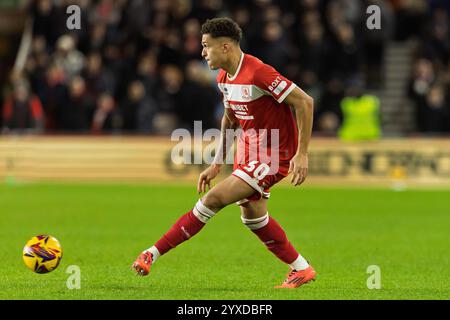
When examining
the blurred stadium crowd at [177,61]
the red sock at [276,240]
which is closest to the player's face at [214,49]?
the red sock at [276,240]

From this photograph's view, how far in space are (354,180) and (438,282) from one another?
12163 millimetres

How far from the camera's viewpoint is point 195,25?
24.0 m

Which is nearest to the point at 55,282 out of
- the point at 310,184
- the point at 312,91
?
the point at 310,184

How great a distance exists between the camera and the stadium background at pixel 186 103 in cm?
1948

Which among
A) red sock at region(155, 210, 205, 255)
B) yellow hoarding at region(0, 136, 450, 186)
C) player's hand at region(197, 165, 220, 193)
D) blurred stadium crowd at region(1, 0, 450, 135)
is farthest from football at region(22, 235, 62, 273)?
blurred stadium crowd at region(1, 0, 450, 135)

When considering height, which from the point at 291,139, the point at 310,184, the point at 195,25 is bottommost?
the point at 310,184

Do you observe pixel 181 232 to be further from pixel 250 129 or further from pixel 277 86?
pixel 277 86

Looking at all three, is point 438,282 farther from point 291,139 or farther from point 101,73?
point 101,73

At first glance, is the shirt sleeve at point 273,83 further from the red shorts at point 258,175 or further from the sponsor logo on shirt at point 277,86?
the red shorts at point 258,175

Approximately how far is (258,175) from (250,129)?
1.41 ft

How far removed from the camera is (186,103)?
22875 mm

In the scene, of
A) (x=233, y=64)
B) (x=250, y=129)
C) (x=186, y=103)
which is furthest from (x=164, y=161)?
(x=233, y=64)

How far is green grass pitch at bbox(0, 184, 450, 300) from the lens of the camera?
363 inches
